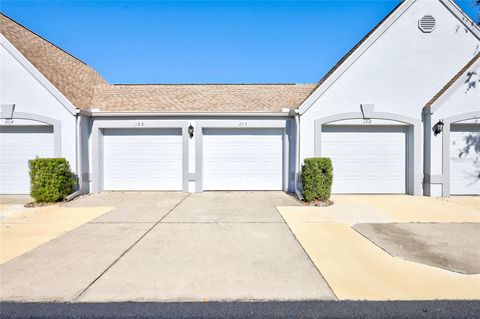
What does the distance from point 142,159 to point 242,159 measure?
4.15 meters

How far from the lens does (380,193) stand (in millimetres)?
10492

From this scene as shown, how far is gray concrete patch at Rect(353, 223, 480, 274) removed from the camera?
4238 millimetres

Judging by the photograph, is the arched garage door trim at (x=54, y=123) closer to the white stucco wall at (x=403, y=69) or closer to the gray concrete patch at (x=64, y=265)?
the gray concrete patch at (x=64, y=265)

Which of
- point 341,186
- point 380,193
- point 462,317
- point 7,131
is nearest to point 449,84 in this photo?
point 380,193

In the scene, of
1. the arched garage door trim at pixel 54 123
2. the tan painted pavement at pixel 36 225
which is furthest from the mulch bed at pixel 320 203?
the arched garage door trim at pixel 54 123

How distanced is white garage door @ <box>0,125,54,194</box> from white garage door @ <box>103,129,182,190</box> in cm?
209

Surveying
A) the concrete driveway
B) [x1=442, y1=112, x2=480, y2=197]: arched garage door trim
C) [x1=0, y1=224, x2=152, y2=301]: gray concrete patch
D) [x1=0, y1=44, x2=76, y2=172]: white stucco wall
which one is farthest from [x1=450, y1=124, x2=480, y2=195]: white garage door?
[x1=0, y1=44, x2=76, y2=172]: white stucco wall

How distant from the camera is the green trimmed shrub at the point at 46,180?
8672 mm

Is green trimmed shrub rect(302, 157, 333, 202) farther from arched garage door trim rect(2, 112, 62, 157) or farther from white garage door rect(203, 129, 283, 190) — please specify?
arched garage door trim rect(2, 112, 62, 157)

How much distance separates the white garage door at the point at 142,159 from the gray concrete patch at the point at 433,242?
7552mm

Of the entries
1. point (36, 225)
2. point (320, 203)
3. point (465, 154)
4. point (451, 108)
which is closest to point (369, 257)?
point (320, 203)

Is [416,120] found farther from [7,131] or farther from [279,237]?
[7,131]

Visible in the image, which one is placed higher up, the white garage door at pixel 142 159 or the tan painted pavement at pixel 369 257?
the white garage door at pixel 142 159

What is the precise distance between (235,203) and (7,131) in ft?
30.7
